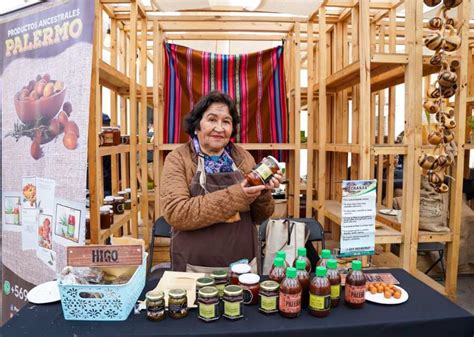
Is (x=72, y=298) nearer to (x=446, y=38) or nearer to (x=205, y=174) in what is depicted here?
(x=205, y=174)

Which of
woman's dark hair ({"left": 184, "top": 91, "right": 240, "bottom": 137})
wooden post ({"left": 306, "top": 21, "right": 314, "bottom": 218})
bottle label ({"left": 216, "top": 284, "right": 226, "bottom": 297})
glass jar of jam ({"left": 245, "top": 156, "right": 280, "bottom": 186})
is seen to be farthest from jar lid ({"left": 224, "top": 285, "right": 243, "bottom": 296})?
wooden post ({"left": 306, "top": 21, "right": 314, "bottom": 218})

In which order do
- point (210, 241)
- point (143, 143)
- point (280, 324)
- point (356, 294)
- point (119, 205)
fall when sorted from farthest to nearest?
point (143, 143) < point (119, 205) < point (210, 241) < point (356, 294) < point (280, 324)

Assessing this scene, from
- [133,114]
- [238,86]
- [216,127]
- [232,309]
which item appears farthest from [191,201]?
[238,86]

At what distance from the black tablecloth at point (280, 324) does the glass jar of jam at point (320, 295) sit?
0.03 metres

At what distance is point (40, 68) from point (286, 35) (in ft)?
7.24

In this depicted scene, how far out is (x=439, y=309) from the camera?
1282 millimetres

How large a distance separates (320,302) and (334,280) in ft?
0.34

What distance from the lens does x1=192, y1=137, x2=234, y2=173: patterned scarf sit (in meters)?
1.87

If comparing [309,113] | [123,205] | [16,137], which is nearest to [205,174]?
[16,137]

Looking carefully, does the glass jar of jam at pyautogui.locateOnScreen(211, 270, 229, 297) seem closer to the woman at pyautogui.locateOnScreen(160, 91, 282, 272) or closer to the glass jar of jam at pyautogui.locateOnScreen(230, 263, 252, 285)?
the glass jar of jam at pyautogui.locateOnScreen(230, 263, 252, 285)

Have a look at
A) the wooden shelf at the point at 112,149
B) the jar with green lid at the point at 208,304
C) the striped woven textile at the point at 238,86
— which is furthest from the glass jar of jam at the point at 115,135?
the jar with green lid at the point at 208,304

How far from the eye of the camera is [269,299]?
1.23 meters

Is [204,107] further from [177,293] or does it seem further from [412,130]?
[412,130]

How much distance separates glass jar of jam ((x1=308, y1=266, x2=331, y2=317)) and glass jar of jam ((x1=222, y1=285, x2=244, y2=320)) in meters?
0.24
